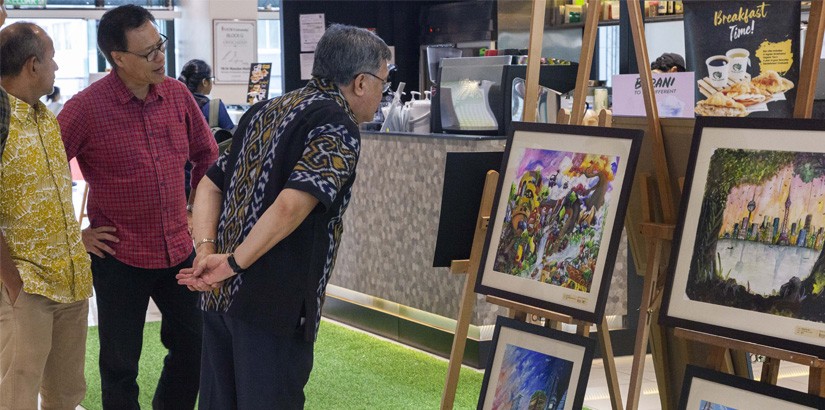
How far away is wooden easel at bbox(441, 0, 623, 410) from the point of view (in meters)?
3.20

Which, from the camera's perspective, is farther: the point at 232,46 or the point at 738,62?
the point at 232,46

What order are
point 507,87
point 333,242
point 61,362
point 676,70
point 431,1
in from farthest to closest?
point 431,1 → point 676,70 → point 507,87 → point 61,362 → point 333,242

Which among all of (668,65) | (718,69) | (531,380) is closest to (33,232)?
(531,380)

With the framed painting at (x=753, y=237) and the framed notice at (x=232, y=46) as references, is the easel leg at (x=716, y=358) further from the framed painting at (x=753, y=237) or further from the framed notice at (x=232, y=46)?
the framed notice at (x=232, y=46)

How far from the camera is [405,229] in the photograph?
19.6 feet

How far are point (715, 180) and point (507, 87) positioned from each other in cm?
280

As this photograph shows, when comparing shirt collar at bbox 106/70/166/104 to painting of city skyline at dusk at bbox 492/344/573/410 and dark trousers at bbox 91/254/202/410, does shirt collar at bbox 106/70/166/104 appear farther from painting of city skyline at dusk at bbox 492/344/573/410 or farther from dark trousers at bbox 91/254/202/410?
painting of city skyline at dusk at bbox 492/344/573/410

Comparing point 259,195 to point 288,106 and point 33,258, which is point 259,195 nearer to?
point 288,106

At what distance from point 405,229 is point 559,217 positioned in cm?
295

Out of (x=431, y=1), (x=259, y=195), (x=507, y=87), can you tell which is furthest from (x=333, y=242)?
(x=431, y=1)

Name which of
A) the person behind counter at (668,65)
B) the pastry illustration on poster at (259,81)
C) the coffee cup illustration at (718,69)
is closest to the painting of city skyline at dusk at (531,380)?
the coffee cup illustration at (718,69)

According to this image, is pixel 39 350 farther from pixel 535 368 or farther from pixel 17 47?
pixel 535 368

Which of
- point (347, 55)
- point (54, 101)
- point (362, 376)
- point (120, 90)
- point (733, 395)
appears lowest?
point (362, 376)

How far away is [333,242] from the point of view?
2865mm
